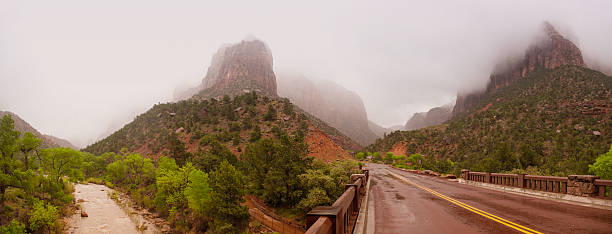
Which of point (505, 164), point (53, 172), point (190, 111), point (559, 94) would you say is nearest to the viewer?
point (505, 164)

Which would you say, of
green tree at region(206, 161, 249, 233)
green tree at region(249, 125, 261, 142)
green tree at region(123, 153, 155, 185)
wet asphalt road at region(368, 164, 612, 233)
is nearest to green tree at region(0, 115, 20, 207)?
green tree at region(123, 153, 155, 185)

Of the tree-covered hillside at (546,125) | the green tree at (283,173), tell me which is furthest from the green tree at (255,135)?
the tree-covered hillside at (546,125)

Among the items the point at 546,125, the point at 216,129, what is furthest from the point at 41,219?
the point at 546,125

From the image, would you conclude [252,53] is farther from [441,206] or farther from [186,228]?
[441,206]

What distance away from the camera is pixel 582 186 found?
10.9 m

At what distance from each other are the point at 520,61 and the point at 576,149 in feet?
367

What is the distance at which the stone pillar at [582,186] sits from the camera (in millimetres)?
10586

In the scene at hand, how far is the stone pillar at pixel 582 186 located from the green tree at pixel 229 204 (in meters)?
28.1

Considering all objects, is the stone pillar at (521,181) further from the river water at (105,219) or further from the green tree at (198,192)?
the river water at (105,219)

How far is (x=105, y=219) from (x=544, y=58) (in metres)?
163

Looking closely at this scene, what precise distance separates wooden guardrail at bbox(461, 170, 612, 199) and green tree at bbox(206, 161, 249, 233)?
25.1 metres

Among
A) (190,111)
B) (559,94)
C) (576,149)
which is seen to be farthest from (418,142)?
(190,111)

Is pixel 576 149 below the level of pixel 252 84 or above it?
below

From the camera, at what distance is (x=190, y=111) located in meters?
82.2
